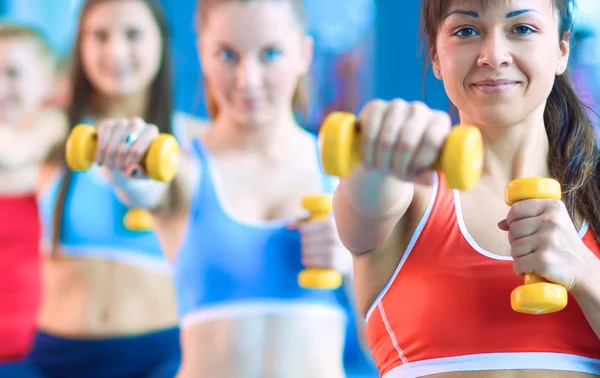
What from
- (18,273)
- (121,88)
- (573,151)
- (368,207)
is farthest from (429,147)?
(18,273)

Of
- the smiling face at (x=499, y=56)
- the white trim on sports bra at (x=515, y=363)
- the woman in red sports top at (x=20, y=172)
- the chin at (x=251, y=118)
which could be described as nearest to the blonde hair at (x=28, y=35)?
the woman in red sports top at (x=20, y=172)

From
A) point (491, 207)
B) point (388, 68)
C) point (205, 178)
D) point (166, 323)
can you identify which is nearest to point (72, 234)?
point (166, 323)

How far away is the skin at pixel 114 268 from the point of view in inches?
88.4

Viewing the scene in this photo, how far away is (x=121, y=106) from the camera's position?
7.52 ft

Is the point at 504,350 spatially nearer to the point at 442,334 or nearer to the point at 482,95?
the point at 442,334

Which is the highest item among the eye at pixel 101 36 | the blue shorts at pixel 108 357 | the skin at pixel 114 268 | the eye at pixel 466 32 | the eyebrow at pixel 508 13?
the eyebrow at pixel 508 13

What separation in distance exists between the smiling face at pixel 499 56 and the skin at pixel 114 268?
53.2 inches

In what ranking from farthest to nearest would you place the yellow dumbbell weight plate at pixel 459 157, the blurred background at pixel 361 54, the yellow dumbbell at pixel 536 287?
the blurred background at pixel 361 54, the yellow dumbbell at pixel 536 287, the yellow dumbbell weight plate at pixel 459 157

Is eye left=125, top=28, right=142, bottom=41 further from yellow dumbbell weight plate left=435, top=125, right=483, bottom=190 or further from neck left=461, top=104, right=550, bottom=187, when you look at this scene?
yellow dumbbell weight plate left=435, top=125, right=483, bottom=190

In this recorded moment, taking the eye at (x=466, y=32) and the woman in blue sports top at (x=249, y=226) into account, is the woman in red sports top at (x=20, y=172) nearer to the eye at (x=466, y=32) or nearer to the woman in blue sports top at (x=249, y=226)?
the woman in blue sports top at (x=249, y=226)

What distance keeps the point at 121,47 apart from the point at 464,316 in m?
1.50

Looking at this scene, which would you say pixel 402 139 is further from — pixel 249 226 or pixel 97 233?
pixel 97 233

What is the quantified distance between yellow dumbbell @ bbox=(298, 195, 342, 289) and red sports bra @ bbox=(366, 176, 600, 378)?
20.4 inches

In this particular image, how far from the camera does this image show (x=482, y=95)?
3.37 feet
